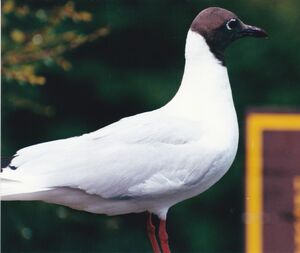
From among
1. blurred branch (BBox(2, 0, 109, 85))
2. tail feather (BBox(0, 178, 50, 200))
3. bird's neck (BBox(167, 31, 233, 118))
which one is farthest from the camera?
blurred branch (BBox(2, 0, 109, 85))

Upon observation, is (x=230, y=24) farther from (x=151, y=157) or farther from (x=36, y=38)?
(x=36, y=38)

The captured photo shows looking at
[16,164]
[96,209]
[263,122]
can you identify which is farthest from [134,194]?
[263,122]

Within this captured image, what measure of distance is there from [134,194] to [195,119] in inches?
7.9

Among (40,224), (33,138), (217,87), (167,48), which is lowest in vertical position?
(40,224)

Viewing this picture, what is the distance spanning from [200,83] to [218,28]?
12 centimetres

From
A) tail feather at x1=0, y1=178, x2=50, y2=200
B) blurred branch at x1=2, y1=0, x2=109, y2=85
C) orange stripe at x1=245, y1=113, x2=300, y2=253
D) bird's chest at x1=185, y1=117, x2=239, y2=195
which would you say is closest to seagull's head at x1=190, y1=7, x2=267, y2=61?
bird's chest at x1=185, y1=117, x2=239, y2=195

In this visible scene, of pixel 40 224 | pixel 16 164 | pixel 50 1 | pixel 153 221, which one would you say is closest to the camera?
pixel 16 164

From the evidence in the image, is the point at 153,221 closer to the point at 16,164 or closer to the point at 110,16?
the point at 16,164

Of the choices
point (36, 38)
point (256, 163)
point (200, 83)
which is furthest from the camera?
point (256, 163)

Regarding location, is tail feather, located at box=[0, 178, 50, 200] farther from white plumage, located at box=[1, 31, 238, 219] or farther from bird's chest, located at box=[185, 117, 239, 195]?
bird's chest, located at box=[185, 117, 239, 195]

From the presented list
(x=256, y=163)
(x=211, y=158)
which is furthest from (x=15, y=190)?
(x=256, y=163)

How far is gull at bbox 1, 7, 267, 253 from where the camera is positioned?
2527 millimetres

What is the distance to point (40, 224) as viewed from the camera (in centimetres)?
441

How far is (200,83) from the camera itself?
2635 millimetres
